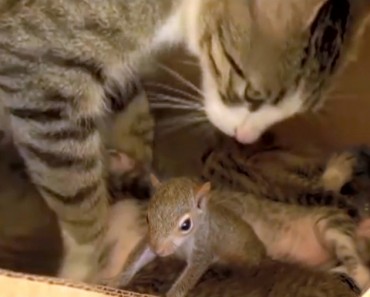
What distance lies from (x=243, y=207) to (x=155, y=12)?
35cm

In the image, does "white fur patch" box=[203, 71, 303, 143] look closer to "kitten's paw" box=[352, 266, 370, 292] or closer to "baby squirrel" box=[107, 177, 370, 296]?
"baby squirrel" box=[107, 177, 370, 296]

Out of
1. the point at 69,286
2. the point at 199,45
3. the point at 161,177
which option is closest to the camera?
the point at 69,286

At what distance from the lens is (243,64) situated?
1344 millimetres

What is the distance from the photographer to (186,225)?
1.25 m

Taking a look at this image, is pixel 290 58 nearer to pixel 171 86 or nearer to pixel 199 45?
pixel 199 45

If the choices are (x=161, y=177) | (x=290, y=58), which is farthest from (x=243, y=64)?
(x=161, y=177)

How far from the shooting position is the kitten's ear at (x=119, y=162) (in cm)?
155

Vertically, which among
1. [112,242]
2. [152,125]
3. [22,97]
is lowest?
[112,242]

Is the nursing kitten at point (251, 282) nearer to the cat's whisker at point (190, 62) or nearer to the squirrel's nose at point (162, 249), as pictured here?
the squirrel's nose at point (162, 249)

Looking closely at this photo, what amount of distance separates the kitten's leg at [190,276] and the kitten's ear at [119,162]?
30 cm

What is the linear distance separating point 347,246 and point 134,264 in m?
0.32

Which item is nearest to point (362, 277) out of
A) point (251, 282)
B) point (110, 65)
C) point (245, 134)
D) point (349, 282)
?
point (349, 282)

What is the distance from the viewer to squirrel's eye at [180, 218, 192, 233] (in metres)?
1.24

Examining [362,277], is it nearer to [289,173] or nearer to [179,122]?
[289,173]
